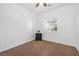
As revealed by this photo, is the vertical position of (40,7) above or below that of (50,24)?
above

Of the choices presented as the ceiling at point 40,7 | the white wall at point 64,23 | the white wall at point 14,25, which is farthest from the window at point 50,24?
the white wall at point 14,25

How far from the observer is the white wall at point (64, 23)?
80.7 inches

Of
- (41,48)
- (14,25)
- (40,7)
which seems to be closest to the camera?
(40,7)

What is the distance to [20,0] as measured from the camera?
185cm

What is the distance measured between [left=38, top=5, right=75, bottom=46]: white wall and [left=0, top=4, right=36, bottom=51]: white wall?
38 cm

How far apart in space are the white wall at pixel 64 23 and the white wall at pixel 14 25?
381 millimetres

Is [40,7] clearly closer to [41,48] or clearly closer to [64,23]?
[64,23]

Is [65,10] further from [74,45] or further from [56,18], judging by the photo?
[74,45]

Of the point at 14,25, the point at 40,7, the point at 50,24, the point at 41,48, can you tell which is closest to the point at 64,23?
the point at 50,24

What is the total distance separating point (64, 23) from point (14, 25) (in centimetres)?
153

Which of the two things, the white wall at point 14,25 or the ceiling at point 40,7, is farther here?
the white wall at point 14,25

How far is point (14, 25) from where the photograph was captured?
8.12 ft

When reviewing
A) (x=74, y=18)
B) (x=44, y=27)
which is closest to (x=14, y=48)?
(x=44, y=27)

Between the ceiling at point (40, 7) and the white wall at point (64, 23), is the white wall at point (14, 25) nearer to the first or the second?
the ceiling at point (40, 7)
